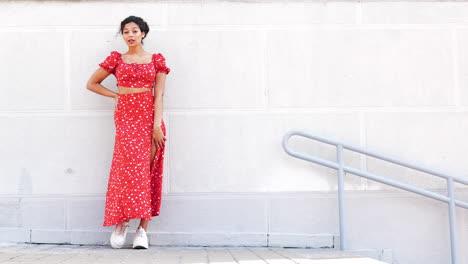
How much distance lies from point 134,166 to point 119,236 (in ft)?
1.91

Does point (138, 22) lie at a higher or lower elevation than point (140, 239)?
higher

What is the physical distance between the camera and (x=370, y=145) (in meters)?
Result: 4.39

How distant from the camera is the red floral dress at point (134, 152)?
3.84 meters

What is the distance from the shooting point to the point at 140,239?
3.92 metres

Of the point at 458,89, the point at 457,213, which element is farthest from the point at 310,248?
the point at 458,89

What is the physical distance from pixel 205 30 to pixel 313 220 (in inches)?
76.8

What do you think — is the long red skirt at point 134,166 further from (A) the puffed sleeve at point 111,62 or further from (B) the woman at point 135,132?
(A) the puffed sleeve at point 111,62

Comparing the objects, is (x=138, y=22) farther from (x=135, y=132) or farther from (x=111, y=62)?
(x=135, y=132)

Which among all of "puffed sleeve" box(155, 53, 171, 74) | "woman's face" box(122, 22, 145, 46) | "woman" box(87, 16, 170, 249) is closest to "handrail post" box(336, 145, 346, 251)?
"woman" box(87, 16, 170, 249)

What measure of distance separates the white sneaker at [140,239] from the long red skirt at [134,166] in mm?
164

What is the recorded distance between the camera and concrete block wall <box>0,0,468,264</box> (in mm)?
4293

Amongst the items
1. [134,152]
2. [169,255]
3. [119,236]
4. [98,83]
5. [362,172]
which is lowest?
[169,255]

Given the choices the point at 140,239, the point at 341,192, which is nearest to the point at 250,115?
the point at 341,192

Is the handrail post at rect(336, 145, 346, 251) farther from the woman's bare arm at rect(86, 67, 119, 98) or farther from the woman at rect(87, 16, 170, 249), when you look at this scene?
the woman's bare arm at rect(86, 67, 119, 98)
